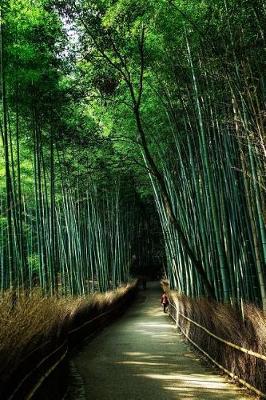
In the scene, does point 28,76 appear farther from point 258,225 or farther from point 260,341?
point 260,341

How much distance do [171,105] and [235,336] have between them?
400 cm

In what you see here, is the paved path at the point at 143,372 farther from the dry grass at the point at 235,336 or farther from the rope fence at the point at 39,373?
the rope fence at the point at 39,373

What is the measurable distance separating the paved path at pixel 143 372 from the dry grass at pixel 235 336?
20cm

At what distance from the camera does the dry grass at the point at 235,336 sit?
369 cm

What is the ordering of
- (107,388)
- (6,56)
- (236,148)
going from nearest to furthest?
(107,388)
(236,148)
(6,56)

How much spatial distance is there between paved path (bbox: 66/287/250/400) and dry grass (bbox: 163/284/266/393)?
0.66 ft

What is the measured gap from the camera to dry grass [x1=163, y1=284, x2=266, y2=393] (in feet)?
12.1

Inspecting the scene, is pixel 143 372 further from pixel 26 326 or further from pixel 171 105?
pixel 171 105

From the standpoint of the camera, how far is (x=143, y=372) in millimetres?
5125

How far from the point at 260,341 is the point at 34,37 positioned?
18.1 ft

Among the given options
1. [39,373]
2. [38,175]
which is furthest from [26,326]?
[38,175]

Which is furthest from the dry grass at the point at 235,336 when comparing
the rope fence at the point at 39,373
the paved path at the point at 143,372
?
the rope fence at the point at 39,373

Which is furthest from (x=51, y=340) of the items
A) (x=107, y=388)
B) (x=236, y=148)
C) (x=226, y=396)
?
(x=236, y=148)

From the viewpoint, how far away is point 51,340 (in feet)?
14.7
